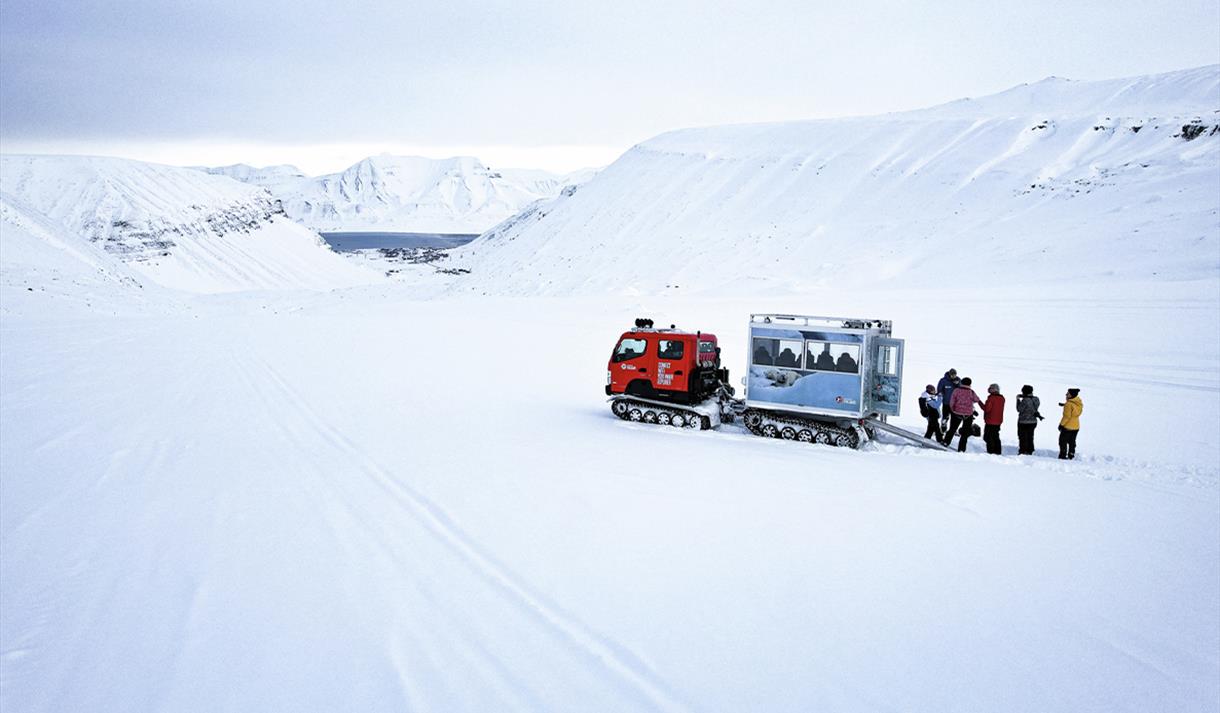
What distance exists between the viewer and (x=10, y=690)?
642 cm

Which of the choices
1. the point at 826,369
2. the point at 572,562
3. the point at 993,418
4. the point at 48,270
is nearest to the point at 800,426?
the point at 826,369

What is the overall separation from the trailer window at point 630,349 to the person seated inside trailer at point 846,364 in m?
4.56

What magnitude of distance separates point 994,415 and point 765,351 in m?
4.56

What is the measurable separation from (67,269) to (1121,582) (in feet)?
217

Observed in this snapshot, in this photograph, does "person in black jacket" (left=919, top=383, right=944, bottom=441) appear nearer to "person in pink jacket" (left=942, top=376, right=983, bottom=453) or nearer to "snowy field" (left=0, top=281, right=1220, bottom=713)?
"person in pink jacket" (left=942, top=376, right=983, bottom=453)

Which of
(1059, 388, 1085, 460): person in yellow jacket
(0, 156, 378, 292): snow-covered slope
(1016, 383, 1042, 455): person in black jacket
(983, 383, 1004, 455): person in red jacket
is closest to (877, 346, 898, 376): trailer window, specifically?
(983, 383, 1004, 455): person in red jacket

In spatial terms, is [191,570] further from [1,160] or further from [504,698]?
[1,160]

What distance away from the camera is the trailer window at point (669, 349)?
57.8 ft

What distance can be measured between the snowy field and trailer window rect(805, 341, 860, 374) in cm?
179

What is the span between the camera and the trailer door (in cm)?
1586

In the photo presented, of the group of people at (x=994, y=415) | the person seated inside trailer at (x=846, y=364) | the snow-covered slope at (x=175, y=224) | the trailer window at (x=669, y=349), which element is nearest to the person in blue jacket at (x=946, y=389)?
the group of people at (x=994, y=415)

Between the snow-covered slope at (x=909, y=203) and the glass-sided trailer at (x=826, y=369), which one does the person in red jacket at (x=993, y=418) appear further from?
the snow-covered slope at (x=909, y=203)

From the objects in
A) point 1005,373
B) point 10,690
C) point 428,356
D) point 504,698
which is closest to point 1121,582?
point 504,698

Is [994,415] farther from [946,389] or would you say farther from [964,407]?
[946,389]
